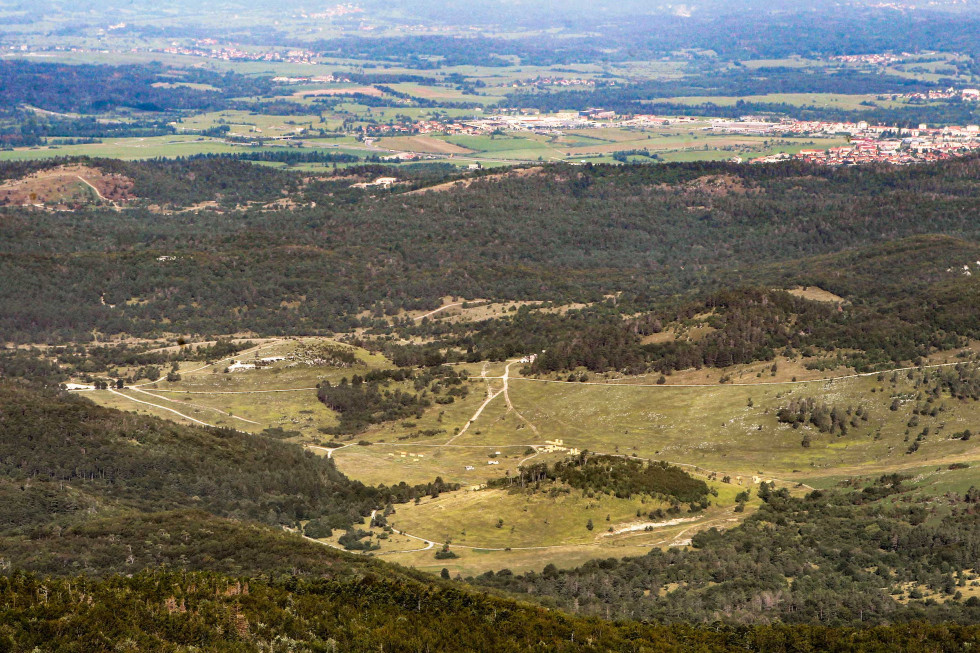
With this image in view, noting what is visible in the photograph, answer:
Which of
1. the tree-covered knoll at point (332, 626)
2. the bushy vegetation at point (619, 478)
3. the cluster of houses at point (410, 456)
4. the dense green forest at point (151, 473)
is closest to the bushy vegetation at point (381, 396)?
the cluster of houses at point (410, 456)

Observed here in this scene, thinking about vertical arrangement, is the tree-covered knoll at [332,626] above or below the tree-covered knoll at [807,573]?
above

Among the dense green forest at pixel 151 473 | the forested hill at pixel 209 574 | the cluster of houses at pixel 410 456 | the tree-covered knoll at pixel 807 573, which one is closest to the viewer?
the forested hill at pixel 209 574

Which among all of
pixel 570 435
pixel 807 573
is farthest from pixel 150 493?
pixel 807 573

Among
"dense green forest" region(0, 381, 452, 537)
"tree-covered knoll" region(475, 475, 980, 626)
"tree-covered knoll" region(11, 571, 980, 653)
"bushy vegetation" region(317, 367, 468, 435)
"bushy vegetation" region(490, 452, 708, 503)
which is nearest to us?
"tree-covered knoll" region(11, 571, 980, 653)

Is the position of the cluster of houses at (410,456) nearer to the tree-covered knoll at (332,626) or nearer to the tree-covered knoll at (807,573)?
the tree-covered knoll at (807,573)

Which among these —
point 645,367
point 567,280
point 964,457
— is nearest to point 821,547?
point 964,457

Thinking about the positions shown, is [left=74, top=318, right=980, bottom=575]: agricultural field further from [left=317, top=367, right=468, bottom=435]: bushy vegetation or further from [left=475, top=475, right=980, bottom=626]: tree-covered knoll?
[left=475, top=475, right=980, bottom=626]: tree-covered knoll

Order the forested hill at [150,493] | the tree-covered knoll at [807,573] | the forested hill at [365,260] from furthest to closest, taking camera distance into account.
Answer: the forested hill at [365,260] < the forested hill at [150,493] < the tree-covered knoll at [807,573]

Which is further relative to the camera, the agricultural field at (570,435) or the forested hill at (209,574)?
the agricultural field at (570,435)

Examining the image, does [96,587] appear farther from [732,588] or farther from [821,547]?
[821,547]

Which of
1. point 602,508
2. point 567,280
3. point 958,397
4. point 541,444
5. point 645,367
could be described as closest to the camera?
point 602,508

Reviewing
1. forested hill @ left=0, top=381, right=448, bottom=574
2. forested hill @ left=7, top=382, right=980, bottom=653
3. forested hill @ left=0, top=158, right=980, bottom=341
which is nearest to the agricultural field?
forested hill @ left=0, top=381, right=448, bottom=574
